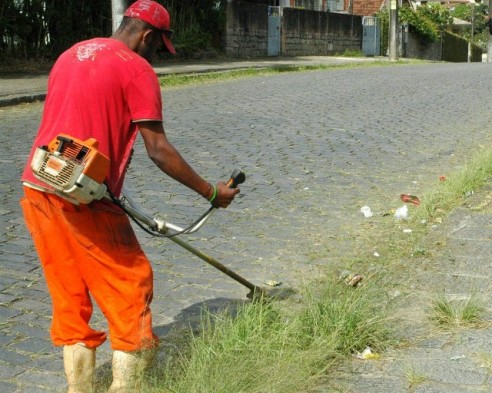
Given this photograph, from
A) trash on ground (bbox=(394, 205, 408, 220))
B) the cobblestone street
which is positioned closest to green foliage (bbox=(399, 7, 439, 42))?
the cobblestone street

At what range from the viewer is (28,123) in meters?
11.5

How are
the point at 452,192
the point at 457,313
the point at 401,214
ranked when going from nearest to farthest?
the point at 457,313 < the point at 401,214 < the point at 452,192

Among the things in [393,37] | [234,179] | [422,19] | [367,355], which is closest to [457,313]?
[367,355]

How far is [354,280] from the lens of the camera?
5.09 m

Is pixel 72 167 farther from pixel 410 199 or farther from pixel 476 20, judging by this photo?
pixel 476 20

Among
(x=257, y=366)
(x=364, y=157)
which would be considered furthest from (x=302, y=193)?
(x=257, y=366)

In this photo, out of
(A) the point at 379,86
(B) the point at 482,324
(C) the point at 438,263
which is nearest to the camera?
(B) the point at 482,324

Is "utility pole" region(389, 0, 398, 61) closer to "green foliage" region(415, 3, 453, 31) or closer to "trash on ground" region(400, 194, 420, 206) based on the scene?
"green foliage" region(415, 3, 453, 31)

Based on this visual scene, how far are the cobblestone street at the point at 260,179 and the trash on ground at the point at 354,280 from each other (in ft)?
1.01

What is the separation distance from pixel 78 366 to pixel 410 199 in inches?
183

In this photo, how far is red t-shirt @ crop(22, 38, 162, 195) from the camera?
3.24 meters

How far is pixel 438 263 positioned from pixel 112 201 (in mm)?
2528

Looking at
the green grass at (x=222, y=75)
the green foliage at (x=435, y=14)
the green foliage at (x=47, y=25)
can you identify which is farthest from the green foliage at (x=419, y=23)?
the green foliage at (x=47, y=25)

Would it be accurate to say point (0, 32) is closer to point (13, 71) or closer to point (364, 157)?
point (13, 71)
